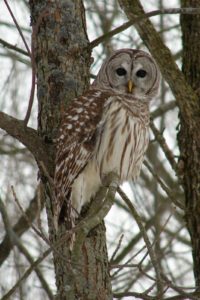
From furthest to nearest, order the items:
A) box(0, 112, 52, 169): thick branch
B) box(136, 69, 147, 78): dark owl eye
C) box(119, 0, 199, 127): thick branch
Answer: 1. box(136, 69, 147, 78): dark owl eye
2. box(119, 0, 199, 127): thick branch
3. box(0, 112, 52, 169): thick branch

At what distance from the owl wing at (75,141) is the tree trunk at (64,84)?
3.1 inches

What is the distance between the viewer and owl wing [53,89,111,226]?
441 cm

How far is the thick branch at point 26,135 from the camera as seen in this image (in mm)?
4051

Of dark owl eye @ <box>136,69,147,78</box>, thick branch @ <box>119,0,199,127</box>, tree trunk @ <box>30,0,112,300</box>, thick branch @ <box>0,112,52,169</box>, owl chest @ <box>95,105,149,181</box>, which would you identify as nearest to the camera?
thick branch @ <box>0,112,52,169</box>

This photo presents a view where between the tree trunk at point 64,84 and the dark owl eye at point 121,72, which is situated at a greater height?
the dark owl eye at point 121,72

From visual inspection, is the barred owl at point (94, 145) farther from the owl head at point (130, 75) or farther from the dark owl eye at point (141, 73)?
the dark owl eye at point (141, 73)

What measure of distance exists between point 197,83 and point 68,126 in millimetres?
1508

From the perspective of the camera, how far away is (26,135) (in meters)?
4.15

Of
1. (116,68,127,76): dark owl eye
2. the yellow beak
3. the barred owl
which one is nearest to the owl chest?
the barred owl

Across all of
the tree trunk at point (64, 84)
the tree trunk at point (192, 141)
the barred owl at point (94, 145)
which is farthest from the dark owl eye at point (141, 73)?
the tree trunk at point (64, 84)

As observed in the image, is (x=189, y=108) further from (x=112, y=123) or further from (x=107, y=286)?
(x=107, y=286)

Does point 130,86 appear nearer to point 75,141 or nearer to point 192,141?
point 192,141

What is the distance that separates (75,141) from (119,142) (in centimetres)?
27

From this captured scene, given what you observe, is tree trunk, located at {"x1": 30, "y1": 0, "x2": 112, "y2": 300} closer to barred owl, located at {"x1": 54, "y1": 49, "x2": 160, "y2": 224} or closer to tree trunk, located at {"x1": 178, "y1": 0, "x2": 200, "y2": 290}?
barred owl, located at {"x1": 54, "y1": 49, "x2": 160, "y2": 224}
